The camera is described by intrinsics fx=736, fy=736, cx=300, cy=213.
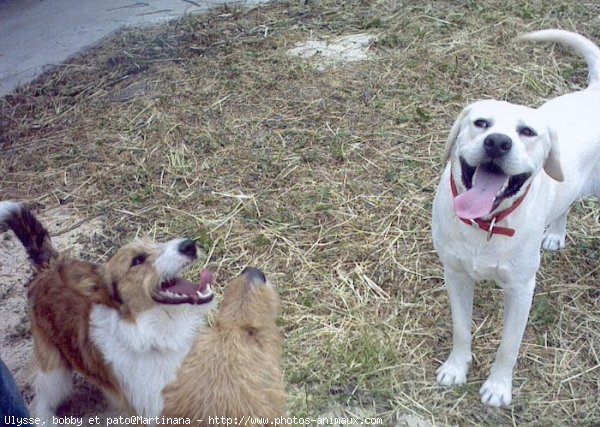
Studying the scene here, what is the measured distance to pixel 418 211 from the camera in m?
4.29

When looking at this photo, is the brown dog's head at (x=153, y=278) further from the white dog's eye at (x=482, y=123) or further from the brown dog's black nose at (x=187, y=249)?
the white dog's eye at (x=482, y=123)

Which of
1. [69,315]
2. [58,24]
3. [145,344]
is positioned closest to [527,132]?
[145,344]

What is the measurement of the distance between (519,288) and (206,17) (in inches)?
191

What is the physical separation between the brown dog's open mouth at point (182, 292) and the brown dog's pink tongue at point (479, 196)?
3.39ft

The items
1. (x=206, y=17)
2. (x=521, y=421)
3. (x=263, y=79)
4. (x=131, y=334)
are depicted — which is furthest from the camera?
(x=206, y=17)

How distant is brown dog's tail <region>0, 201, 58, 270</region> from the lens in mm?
3170

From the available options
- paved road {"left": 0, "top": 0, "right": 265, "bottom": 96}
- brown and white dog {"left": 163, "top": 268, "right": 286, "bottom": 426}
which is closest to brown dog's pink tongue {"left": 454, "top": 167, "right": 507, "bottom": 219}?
brown and white dog {"left": 163, "top": 268, "right": 286, "bottom": 426}

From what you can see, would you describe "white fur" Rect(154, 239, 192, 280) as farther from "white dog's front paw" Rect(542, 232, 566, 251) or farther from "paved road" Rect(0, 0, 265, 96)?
"paved road" Rect(0, 0, 265, 96)

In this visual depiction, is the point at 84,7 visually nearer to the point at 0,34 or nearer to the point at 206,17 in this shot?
the point at 0,34

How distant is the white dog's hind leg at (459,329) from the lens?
317cm

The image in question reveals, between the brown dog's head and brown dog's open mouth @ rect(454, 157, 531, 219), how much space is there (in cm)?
106

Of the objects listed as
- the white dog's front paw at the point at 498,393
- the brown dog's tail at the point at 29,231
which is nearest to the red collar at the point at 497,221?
the white dog's front paw at the point at 498,393

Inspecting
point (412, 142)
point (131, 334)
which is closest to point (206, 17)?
point (412, 142)

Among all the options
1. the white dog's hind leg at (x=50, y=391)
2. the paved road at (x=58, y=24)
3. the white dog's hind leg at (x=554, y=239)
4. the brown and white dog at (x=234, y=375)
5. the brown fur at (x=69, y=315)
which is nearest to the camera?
the brown and white dog at (x=234, y=375)
